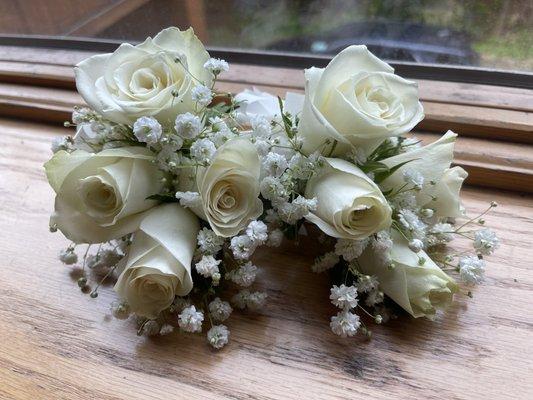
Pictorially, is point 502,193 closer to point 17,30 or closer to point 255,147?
point 255,147

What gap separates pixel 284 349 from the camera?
61 cm

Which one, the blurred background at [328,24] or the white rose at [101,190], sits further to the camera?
the blurred background at [328,24]

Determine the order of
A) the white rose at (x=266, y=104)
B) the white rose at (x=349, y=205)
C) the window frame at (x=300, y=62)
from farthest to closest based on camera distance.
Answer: the window frame at (x=300, y=62), the white rose at (x=266, y=104), the white rose at (x=349, y=205)

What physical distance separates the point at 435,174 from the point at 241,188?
0.23m

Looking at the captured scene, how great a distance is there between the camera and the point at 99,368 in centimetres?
61

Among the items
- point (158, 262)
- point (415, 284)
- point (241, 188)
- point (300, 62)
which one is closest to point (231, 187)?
point (241, 188)

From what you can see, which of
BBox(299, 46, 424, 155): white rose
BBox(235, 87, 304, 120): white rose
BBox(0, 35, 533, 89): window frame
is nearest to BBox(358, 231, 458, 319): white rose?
BBox(299, 46, 424, 155): white rose

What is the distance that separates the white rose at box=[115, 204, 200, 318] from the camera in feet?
1.92

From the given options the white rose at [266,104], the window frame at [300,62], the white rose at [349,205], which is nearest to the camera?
the white rose at [349,205]

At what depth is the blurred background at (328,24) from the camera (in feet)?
3.09

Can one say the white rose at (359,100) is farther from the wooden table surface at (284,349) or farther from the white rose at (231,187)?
the wooden table surface at (284,349)

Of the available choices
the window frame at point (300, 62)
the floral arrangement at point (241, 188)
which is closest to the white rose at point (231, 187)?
the floral arrangement at point (241, 188)

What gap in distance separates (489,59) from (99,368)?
775 mm

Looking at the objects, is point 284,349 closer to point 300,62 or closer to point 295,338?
point 295,338
